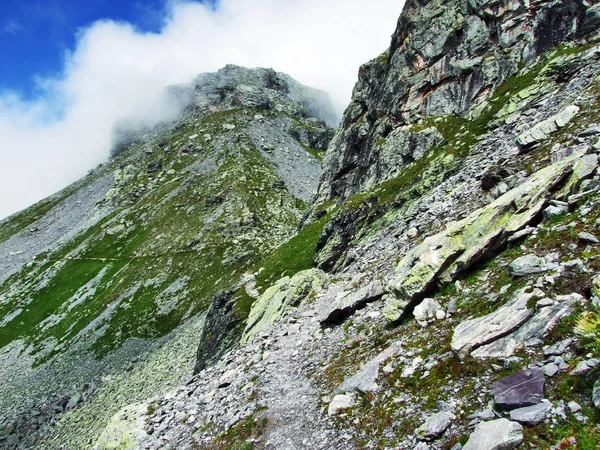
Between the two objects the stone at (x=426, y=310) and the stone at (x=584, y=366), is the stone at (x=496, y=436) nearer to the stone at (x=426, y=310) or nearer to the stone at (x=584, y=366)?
the stone at (x=584, y=366)

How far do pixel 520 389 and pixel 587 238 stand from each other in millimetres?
6308

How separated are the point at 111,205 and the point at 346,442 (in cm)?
16122

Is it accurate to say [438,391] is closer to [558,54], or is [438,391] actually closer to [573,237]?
[573,237]

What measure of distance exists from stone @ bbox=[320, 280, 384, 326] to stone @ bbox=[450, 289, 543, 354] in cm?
981

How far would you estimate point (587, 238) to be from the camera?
1186 centimetres

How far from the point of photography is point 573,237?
1252 cm

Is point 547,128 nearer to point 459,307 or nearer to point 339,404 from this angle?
point 459,307

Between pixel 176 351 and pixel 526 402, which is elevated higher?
pixel 526 402

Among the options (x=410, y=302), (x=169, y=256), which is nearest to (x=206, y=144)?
(x=169, y=256)

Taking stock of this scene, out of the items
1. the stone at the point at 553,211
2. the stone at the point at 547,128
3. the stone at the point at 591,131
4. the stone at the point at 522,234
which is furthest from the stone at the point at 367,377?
the stone at the point at 547,128

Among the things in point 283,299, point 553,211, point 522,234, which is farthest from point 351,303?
point 553,211

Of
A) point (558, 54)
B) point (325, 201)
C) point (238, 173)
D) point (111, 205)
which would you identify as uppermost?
point (111, 205)

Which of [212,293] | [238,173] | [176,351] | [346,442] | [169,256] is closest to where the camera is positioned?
[346,442]

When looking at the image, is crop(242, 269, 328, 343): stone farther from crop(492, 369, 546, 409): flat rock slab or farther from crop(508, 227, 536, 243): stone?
crop(492, 369, 546, 409): flat rock slab
